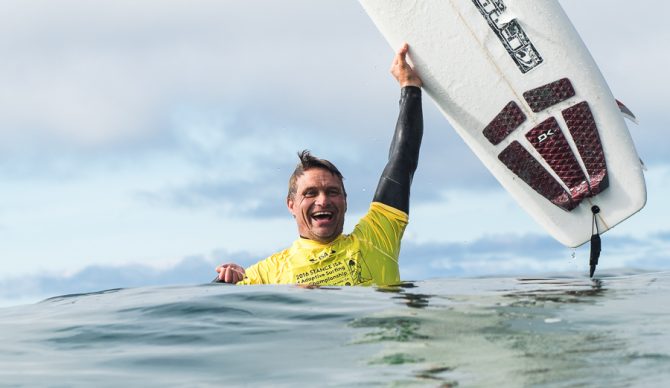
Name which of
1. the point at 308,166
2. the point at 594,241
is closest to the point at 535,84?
the point at 594,241

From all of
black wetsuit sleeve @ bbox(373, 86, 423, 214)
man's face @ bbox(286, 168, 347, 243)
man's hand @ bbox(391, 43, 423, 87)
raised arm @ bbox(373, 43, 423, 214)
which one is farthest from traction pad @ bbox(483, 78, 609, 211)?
man's face @ bbox(286, 168, 347, 243)

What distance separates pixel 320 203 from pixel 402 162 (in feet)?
2.83

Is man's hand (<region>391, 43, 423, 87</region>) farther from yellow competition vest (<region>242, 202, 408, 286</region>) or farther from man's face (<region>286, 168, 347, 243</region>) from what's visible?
man's face (<region>286, 168, 347, 243</region>)

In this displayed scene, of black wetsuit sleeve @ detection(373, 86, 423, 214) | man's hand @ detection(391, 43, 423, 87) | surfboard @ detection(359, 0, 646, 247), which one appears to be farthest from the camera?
surfboard @ detection(359, 0, 646, 247)

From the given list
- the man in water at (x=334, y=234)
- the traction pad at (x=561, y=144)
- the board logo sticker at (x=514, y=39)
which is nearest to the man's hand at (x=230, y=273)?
the man in water at (x=334, y=234)

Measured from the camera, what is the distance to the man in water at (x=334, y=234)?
6.59 metres

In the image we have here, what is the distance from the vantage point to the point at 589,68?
7.99 m

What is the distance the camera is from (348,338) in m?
4.94

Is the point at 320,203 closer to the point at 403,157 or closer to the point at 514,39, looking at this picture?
the point at 403,157

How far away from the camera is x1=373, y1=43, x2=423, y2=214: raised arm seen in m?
6.96

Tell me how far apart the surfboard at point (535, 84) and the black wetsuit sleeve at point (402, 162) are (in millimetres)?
871

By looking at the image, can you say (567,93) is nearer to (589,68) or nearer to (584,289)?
(589,68)

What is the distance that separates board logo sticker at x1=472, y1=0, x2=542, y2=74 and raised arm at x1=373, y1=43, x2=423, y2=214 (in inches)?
41.8

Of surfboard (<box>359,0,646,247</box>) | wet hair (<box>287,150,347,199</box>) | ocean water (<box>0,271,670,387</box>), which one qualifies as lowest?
ocean water (<box>0,271,670,387</box>)
